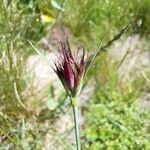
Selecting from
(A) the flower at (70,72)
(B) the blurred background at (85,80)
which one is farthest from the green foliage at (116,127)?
(A) the flower at (70,72)

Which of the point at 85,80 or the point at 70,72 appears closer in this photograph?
the point at 70,72

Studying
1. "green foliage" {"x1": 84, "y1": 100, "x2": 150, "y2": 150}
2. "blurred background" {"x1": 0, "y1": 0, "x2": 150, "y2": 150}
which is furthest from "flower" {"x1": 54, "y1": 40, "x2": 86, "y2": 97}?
"green foliage" {"x1": 84, "y1": 100, "x2": 150, "y2": 150}

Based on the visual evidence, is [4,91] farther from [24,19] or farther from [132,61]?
[132,61]

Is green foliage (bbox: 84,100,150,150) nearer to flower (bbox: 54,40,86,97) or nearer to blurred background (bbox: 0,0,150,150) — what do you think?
blurred background (bbox: 0,0,150,150)

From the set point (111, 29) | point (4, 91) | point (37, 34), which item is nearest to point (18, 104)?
point (4, 91)

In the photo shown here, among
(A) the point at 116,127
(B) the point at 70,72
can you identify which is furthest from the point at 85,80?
(B) the point at 70,72

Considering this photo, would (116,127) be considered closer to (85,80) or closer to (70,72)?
(85,80)

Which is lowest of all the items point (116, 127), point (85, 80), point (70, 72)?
point (116, 127)

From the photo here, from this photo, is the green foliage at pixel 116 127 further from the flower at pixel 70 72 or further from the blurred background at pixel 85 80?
the flower at pixel 70 72
